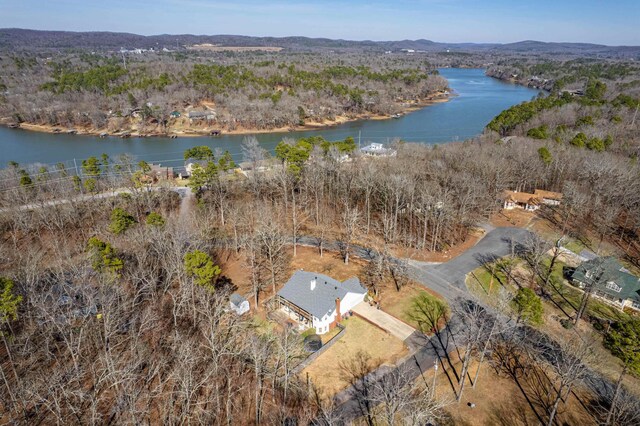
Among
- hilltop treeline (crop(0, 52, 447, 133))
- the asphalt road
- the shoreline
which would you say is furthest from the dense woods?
hilltop treeline (crop(0, 52, 447, 133))

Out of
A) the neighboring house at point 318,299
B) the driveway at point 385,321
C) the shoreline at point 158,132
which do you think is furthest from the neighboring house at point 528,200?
the shoreline at point 158,132

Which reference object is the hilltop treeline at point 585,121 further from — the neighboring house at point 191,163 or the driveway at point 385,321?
the neighboring house at point 191,163

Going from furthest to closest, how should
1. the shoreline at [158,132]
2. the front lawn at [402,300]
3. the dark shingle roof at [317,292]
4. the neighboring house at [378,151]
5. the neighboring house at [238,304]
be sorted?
the shoreline at [158,132] < the neighboring house at [378,151] < the front lawn at [402,300] < the neighboring house at [238,304] < the dark shingle roof at [317,292]

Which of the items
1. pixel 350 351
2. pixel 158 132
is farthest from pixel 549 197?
pixel 158 132

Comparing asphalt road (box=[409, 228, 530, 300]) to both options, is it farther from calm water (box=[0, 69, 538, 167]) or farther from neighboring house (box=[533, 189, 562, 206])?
calm water (box=[0, 69, 538, 167])

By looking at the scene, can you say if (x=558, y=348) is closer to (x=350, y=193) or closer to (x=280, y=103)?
(x=350, y=193)

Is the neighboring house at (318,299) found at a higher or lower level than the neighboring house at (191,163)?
lower

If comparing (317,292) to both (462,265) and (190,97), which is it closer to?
(462,265)

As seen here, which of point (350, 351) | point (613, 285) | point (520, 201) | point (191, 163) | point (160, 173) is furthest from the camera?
point (191, 163)
